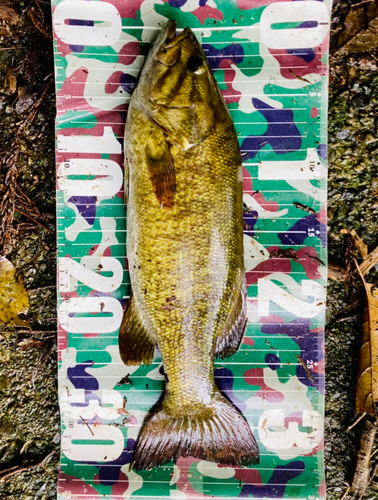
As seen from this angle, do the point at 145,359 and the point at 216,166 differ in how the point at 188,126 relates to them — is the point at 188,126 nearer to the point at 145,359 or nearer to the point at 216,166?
the point at 216,166

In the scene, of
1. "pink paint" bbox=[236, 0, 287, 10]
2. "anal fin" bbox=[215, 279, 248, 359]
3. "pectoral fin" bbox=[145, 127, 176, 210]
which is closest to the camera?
"pectoral fin" bbox=[145, 127, 176, 210]

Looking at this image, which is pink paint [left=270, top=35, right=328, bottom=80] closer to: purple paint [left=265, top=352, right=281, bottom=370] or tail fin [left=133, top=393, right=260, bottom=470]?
purple paint [left=265, top=352, right=281, bottom=370]

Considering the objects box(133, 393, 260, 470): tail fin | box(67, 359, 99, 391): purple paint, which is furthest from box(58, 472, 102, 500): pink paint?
box(67, 359, 99, 391): purple paint

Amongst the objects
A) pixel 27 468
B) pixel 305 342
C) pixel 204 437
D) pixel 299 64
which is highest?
pixel 299 64

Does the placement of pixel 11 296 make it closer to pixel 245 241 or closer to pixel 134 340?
pixel 134 340

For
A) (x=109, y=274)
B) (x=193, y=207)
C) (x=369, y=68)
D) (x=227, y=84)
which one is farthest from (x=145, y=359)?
(x=369, y=68)

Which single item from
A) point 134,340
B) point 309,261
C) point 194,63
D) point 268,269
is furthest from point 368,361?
point 194,63

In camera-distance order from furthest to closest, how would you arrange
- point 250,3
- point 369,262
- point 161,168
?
point 369,262
point 250,3
point 161,168

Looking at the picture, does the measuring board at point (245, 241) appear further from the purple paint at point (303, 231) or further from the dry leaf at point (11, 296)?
the dry leaf at point (11, 296)
